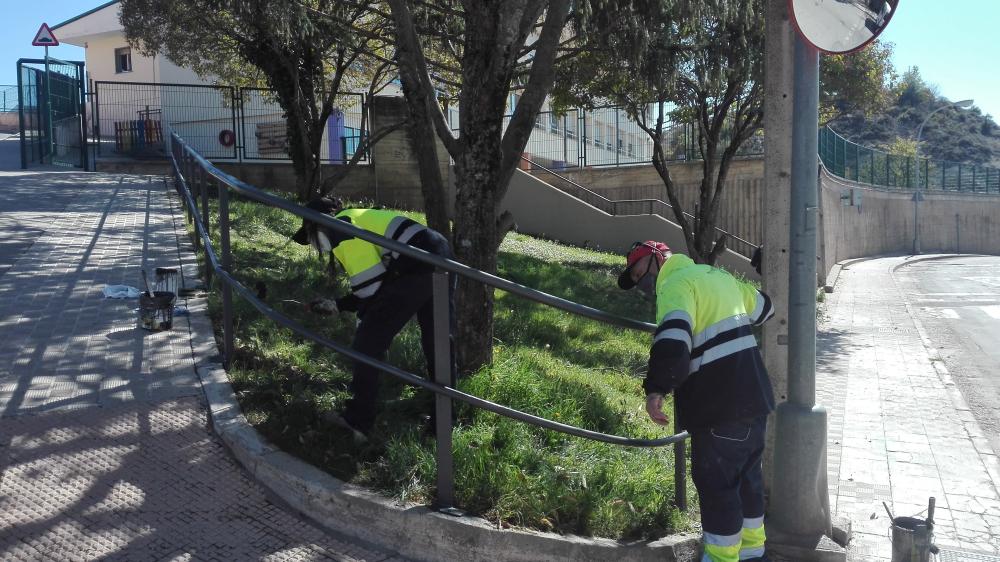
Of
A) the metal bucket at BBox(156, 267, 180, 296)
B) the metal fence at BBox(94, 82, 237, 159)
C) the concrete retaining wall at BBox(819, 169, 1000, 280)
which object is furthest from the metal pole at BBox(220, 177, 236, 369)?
the concrete retaining wall at BBox(819, 169, 1000, 280)

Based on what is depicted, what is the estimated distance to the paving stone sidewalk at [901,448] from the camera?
475cm

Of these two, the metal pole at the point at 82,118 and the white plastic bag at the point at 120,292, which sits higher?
the metal pole at the point at 82,118

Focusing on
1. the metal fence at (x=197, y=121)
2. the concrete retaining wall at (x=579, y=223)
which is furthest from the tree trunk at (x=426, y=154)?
the metal fence at (x=197, y=121)

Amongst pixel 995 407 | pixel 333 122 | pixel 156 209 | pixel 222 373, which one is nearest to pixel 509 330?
pixel 222 373

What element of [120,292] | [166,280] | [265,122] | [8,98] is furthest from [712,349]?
[8,98]

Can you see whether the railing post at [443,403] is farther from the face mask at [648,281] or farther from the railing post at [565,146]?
the railing post at [565,146]

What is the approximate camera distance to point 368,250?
443 centimetres

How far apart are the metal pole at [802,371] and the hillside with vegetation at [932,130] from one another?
269 feet

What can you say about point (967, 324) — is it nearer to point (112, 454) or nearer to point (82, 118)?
point (112, 454)

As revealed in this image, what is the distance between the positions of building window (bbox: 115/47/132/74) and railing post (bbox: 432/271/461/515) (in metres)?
33.5

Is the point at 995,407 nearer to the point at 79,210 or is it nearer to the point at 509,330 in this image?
the point at 509,330

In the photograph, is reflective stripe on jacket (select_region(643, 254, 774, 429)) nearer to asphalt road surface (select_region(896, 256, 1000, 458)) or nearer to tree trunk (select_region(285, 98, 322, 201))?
asphalt road surface (select_region(896, 256, 1000, 458))

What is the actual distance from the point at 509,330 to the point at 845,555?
13.5 feet

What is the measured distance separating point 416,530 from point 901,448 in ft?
13.8
